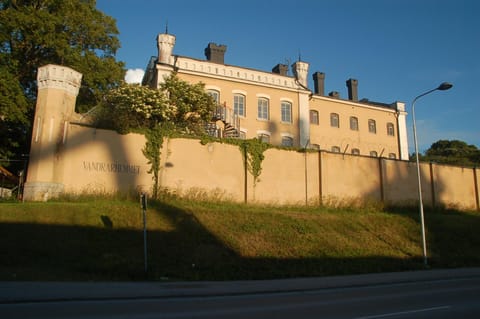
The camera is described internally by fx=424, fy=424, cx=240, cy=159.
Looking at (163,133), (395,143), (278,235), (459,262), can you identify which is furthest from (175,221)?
(395,143)

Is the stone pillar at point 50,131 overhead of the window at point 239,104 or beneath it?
beneath

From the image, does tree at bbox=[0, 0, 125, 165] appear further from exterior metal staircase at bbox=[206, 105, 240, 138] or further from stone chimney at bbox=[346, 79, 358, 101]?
stone chimney at bbox=[346, 79, 358, 101]

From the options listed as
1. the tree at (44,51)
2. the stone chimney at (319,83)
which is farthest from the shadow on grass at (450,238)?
the tree at (44,51)

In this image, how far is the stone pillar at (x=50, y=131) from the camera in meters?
19.8

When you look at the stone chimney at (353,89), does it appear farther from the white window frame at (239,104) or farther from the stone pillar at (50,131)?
the stone pillar at (50,131)

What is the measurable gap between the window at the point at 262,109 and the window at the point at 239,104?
5.19 feet

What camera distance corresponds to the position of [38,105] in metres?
20.9

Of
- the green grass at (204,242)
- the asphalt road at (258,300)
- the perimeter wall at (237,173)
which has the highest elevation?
the perimeter wall at (237,173)

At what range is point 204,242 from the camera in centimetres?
1706

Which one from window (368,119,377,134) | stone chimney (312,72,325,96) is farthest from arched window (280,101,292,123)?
window (368,119,377,134)

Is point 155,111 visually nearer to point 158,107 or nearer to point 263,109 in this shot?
point 158,107

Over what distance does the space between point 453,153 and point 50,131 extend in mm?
66869

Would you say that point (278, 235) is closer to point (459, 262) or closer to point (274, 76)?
point (459, 262)

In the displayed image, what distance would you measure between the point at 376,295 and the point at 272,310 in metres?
3.89
